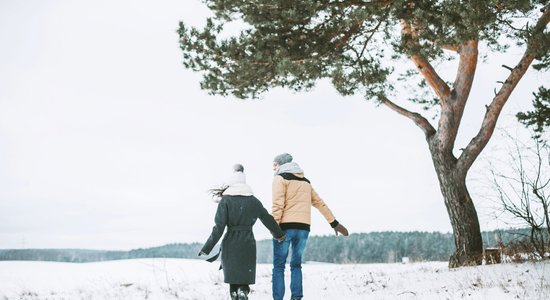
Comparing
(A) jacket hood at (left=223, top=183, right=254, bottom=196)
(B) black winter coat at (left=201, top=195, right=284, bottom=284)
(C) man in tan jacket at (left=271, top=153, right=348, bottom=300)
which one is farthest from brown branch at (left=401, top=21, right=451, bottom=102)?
(B) black winter coat at (left=201, top=195, right=284, bottom=284)

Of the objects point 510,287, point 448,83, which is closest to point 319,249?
point 448,83

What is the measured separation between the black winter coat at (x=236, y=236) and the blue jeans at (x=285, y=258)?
17.5 inches

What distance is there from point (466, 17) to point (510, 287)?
3553 mm

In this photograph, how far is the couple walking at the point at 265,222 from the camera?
5.34 m

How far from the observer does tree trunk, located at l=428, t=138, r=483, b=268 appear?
939cm

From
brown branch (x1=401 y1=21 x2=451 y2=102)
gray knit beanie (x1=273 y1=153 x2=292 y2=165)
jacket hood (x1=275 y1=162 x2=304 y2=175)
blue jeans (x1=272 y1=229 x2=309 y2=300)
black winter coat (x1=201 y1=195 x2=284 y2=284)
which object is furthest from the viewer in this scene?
brown branch (x1=401 y1=21 x2=451 y2=102)

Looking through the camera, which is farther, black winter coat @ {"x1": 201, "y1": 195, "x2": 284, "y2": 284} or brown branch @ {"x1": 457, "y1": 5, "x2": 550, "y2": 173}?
brown branch @ {"x1": 457, "y1": 5, "x2": 550, "y2": 173}

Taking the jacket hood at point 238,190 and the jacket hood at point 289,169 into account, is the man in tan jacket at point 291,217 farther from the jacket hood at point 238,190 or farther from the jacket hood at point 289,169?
A: the jacket hood at point 238,190

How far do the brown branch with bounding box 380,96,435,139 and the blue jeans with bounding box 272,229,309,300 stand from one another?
492 cm

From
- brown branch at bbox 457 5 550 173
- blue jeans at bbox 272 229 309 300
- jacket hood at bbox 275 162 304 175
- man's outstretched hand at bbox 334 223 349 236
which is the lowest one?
blue jeans at bbox 272 229 309 300

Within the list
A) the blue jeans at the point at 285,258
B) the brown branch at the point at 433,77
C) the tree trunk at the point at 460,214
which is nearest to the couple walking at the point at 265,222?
the blue jeans at the point at 285,258

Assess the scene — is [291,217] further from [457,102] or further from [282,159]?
[457,102]

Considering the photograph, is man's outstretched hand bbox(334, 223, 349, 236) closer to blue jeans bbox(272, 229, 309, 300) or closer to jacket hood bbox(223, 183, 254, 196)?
blue jeans bbox(272, 229, 309, 300)

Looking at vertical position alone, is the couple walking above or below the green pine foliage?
below
